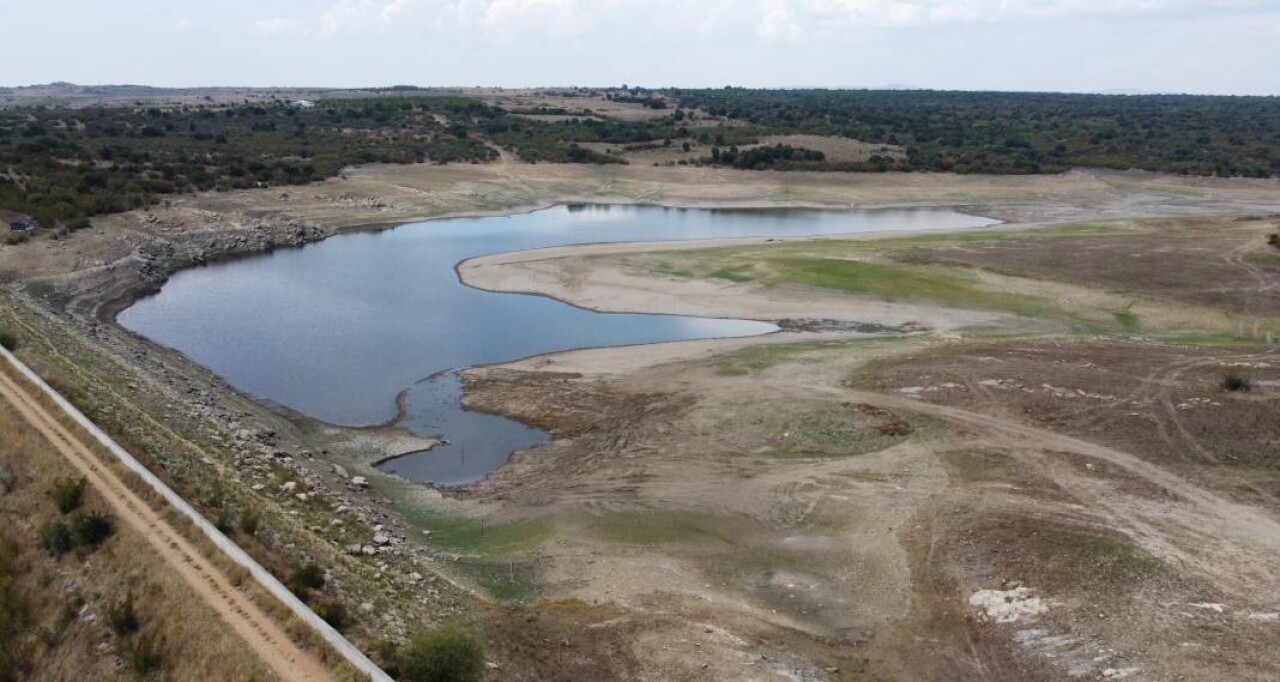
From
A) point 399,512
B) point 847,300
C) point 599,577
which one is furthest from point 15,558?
point 847,300

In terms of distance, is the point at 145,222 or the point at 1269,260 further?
the point at 145,222

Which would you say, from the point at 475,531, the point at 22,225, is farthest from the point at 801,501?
the point at 22,225

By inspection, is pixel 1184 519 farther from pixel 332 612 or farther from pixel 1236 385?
pixel 332 612

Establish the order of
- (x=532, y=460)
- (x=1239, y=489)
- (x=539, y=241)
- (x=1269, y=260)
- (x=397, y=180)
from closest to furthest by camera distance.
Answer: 1. (x=1239, y=489)
2. (x=532, y=460)
3. (x=1269, y=260)
4. (x=539, y=241)
5. (x=397, y=180)

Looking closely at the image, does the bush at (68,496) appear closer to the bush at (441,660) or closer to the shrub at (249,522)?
the shrub at (249,522)

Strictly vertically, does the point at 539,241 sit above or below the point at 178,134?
below

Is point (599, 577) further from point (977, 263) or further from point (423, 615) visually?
point (977, 263)
